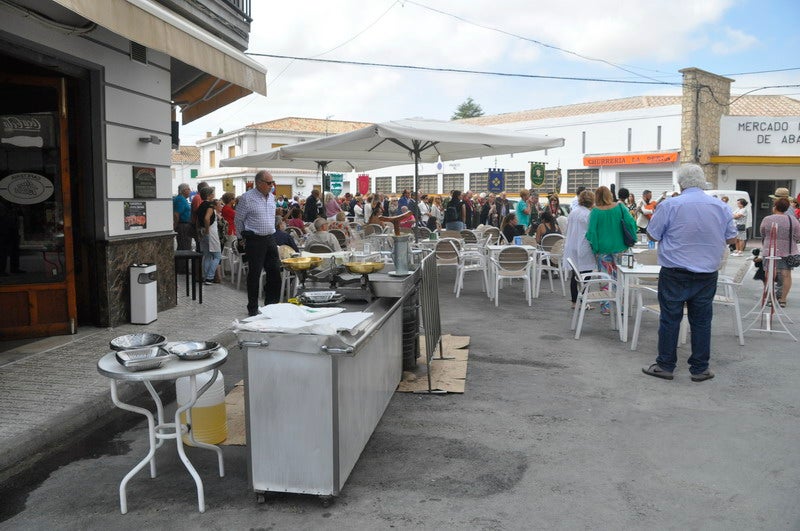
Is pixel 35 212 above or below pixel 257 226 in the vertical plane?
above

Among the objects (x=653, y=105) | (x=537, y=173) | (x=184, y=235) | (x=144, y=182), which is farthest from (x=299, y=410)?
(x=653, y=105)

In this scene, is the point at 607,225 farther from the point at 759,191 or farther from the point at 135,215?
the point at 759,191

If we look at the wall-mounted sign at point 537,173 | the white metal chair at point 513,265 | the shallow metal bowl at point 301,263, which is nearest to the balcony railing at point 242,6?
the white metal chair at point 513,265

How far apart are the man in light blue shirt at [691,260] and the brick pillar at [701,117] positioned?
20390mm

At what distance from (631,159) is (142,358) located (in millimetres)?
25554

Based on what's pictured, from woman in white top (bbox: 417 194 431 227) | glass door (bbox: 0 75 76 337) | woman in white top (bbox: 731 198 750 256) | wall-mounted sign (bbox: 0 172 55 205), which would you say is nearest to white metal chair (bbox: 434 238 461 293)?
glass door (bbox: 0 75 76 337)

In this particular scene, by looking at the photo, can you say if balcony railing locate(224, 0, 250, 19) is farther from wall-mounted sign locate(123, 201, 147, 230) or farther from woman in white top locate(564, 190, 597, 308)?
woman in white top locate(564, 190, 597, 308)

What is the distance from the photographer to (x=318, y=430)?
3.33 m

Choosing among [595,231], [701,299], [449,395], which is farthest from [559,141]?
[449,395]

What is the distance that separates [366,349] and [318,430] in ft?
2.14

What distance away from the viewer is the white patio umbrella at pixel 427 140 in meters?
8.70

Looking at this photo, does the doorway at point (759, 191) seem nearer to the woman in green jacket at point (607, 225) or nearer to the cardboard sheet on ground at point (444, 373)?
the woman in green jacket at point (607, 225)

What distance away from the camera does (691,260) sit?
5574mm

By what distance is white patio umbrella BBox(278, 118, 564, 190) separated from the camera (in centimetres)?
870
